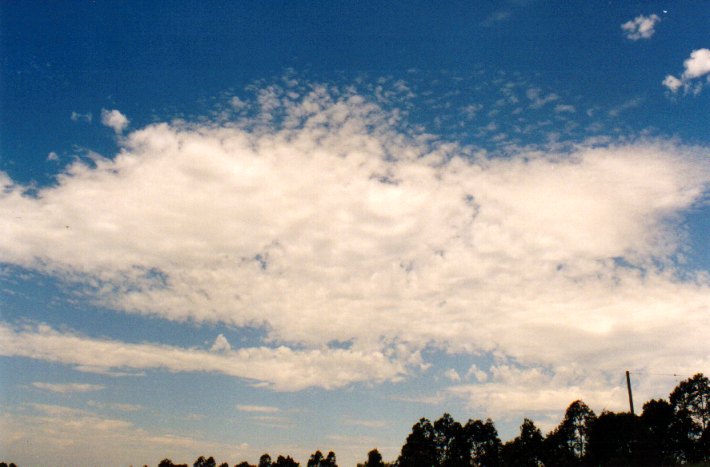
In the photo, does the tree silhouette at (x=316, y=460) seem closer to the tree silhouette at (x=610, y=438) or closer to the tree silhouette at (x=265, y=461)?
the tree silhouette at (x=265, y=461)

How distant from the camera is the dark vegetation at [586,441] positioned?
8025 centimetres

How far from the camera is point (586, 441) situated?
9644 cm

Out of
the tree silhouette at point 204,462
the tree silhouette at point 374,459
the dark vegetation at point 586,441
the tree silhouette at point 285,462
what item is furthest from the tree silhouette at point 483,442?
the tree silhouette at point 204,462

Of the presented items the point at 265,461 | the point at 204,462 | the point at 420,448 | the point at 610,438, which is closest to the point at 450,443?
the point at 420,448

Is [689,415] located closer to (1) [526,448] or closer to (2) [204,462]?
(1) [526,448]

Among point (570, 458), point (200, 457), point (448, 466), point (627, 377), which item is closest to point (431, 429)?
point (448, 466)

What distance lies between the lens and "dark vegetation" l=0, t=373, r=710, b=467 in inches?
3159

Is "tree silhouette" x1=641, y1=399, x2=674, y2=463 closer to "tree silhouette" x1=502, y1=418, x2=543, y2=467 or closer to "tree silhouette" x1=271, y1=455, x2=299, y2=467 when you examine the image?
"tree silhouette" x1=502, y1=418, x2=543, y2=467

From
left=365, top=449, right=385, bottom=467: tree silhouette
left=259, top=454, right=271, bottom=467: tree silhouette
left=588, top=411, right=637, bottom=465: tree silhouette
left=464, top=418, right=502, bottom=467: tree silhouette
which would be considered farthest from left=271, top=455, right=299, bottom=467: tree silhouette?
left=588, top=411, right=637, bottom=465: tree silhouette

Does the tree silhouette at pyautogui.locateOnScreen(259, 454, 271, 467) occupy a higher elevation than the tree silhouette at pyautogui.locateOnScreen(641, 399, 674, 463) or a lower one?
lower

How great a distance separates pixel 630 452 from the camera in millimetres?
78875

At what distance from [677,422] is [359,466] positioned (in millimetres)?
75262

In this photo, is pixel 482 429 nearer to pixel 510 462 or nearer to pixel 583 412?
pixel 510 462

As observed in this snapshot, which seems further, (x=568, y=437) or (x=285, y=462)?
(x=285, y=462)
